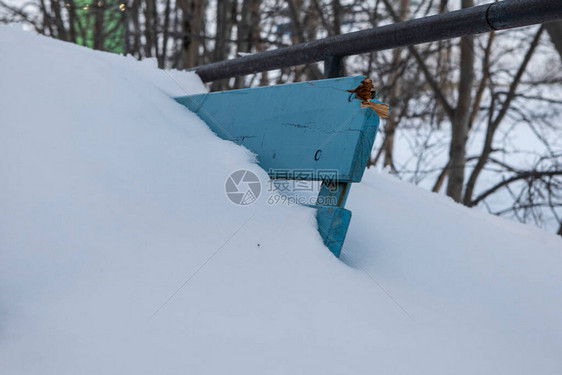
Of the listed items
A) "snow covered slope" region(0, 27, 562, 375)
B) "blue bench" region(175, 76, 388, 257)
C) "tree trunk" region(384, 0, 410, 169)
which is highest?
"blue bench" region(175, 76, 388, 257)

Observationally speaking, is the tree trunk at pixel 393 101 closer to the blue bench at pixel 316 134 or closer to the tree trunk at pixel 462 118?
the tree trunk at pixel 462 118

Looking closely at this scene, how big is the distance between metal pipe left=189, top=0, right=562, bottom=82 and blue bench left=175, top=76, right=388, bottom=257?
0.31m

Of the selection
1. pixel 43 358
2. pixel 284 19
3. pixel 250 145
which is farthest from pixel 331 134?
pixel 284 19

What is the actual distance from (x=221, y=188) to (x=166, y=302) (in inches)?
19.0

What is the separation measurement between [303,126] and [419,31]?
484mm

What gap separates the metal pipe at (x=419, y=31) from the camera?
1.39m

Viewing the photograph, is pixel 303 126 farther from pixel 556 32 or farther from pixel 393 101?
pixel 393 101

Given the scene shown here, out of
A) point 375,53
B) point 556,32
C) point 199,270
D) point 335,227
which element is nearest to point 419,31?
point 335,227

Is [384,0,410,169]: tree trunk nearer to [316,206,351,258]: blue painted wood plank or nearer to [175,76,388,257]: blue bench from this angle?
[175,76,388,257]: blue bench

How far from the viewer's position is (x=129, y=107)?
1.78 m

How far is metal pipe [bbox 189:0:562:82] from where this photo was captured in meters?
1.39

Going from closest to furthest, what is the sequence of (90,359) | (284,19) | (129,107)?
(90,359), (129,107), (284,19)

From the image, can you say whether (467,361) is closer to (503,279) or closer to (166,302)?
(503,279)

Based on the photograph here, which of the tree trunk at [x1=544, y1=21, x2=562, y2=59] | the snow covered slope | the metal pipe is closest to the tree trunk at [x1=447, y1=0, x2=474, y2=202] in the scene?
the tree trunk at [x1=544, y1=21, x2=562, y2=59]
